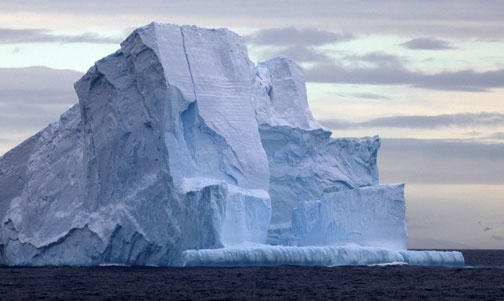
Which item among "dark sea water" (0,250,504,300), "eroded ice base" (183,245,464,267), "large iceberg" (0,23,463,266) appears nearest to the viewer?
"dark sea water" (0,250,504,300)

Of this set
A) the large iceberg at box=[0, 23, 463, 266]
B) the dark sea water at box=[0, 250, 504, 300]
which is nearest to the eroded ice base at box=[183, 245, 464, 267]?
the large iceberg at box=[0, 23, 463, 266]

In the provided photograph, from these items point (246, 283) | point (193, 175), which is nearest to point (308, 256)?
point (246, 283)

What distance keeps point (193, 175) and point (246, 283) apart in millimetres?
4580

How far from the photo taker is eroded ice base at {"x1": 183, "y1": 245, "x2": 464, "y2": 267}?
26.3 m

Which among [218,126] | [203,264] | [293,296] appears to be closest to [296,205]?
[218,126]

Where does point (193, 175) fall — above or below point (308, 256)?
above

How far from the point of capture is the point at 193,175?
2872 cm

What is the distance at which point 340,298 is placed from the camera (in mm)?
21797

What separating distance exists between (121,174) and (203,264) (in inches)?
123

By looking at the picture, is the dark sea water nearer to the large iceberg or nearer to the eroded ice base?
the eroded ice base

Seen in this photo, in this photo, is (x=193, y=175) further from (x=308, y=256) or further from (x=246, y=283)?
(x=246, y=283)

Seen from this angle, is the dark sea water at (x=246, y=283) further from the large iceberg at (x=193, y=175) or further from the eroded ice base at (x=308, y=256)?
the large iceberg at (x=193, y=175)

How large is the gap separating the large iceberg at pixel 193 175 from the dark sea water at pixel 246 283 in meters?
0.62

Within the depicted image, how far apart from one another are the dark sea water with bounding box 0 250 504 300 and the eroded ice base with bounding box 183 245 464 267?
40 cm
